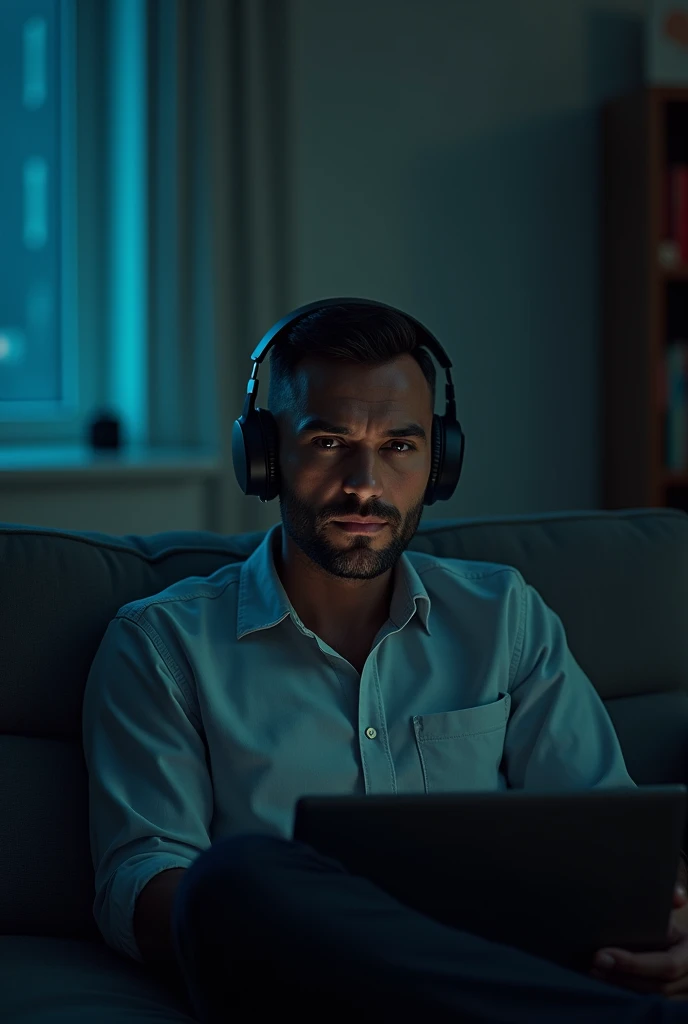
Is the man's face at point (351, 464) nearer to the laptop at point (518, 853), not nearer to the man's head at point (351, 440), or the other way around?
the man's head at point (351, 440)

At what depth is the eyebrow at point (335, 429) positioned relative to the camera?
136cm

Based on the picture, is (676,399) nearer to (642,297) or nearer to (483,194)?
(642,297)

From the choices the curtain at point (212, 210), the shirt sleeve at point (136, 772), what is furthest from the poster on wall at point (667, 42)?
the shirt sleeve at point (136, 772)

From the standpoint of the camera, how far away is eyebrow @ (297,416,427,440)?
1362mm

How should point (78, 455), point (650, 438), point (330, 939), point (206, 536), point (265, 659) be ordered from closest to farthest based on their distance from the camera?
point (330, 939)
point (265, 659)
point (206, 536)
point (78, 455)
point (650, 438)

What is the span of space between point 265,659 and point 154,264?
170 centimetres

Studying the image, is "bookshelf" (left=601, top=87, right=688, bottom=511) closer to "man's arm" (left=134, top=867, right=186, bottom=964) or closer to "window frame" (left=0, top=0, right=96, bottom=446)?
"window frame" (left=0, top=0, right=96, bottom=446)

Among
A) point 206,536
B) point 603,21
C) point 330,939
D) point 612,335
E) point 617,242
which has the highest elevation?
point 603,21

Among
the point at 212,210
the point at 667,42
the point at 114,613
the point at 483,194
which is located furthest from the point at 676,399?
the point at 114,613

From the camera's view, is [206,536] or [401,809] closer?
[401,809]

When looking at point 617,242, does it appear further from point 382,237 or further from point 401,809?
point 401,809

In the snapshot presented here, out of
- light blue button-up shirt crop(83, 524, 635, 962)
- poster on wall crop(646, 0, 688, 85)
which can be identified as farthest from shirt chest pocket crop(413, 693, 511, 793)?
poster on wall crop(646, 0, 688, 85)

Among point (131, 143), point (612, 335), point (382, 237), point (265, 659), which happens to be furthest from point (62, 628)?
point (612, 335)

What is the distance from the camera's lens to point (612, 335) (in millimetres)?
3363
